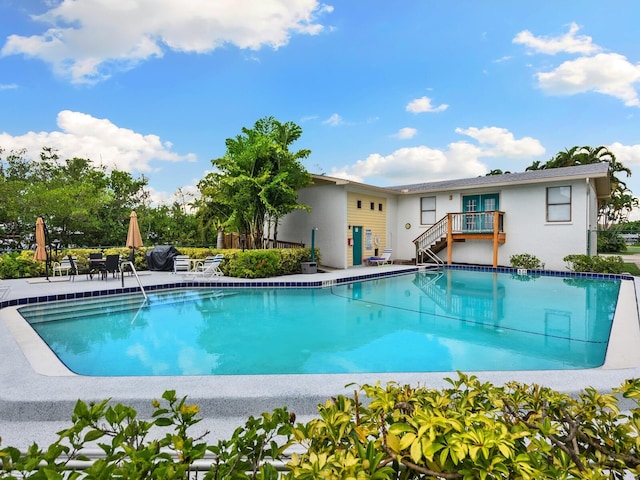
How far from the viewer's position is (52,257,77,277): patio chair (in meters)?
12.5

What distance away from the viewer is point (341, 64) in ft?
55.1

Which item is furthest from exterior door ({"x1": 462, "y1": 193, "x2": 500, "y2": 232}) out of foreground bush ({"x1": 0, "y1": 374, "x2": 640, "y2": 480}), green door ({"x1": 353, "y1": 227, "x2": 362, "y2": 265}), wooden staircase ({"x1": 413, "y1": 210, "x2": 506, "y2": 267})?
foreground bush ({"x1": 0, "y1": 374, "x2": 640, "y2": 480})

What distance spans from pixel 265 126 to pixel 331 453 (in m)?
14.9

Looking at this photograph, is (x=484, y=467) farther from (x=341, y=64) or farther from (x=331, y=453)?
(x=341, y=64)

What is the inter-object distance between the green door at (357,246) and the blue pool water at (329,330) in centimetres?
586

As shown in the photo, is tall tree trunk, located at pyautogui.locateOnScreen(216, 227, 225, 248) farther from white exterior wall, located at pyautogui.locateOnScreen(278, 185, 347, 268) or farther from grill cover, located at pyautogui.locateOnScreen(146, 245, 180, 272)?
white exterior wall, located at pyautogui.locateOnScreen(278, 185, 347, 268)

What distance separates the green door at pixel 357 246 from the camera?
16.9 metres

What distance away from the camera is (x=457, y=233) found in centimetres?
1689

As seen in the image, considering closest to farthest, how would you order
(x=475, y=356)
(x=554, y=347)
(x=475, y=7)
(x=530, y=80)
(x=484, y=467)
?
(x=484, y=467)
(x=475, y=356)
(x=554, y=347)
(x=475, y=7)
(x=530, y=80)

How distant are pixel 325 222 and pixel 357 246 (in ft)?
6.41

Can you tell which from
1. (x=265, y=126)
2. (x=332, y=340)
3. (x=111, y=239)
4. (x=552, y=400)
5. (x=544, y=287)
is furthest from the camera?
(x=111, y=239)

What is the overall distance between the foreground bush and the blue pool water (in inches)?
143

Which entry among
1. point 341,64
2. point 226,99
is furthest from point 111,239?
point 341,64

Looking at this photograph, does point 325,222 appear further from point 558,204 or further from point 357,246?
point 558,204
